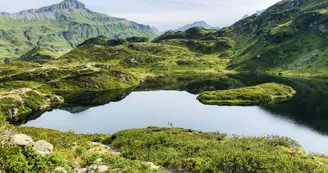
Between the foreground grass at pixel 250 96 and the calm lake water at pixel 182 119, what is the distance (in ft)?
29.5

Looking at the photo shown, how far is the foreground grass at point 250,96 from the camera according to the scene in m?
162

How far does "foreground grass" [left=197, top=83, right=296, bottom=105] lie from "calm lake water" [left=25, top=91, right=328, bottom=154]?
9.00m

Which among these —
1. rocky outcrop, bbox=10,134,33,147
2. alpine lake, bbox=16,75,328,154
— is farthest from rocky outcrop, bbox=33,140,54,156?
alpine lake, bbox=16,75,328,154

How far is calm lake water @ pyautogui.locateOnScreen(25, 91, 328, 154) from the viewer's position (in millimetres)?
104250

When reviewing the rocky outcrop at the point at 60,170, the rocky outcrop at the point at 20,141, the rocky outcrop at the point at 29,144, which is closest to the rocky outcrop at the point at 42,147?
the rocky outcrop at the point at 29,144

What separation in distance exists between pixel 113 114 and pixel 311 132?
9672 cm

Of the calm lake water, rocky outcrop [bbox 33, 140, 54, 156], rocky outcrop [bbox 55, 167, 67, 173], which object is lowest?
the calm lake water

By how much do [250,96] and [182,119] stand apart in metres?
59.6

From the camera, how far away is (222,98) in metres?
166

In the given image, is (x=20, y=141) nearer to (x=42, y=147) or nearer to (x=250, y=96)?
(x=42, y=147)

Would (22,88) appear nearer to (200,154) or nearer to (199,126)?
(199,126)

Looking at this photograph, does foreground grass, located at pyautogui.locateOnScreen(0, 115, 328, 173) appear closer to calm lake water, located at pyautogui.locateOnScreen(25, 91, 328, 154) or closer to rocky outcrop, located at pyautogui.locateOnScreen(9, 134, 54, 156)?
rocky outcrop, located at pyautogui.locateOnScreen(9, 134, 54, 156)

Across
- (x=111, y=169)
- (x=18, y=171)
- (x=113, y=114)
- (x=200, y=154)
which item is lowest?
(x=113, y=114)

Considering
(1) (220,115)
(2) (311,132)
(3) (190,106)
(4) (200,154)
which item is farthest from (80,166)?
(3) (190,106)
